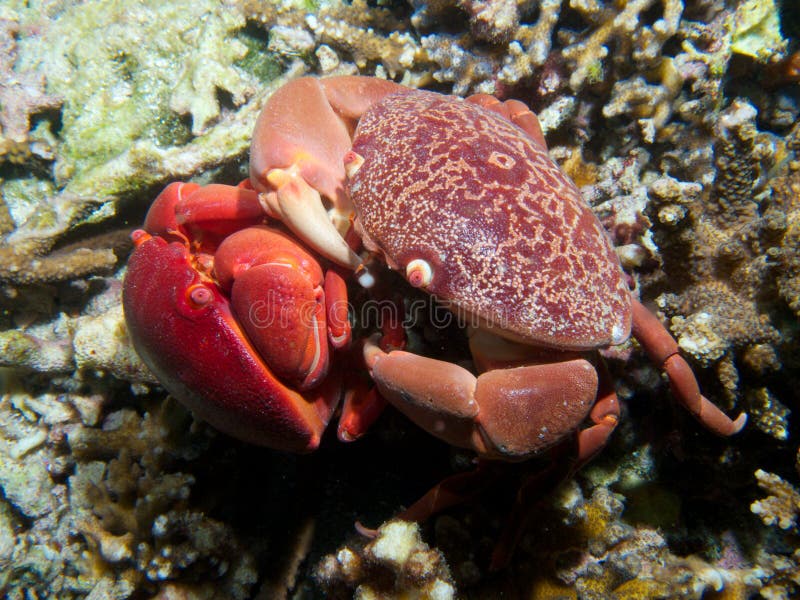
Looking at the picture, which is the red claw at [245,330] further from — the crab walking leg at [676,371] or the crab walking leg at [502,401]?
the crab walking leg at [676,371]

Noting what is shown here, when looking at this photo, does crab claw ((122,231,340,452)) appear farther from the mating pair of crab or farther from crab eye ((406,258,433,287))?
crab eye ((406,258,433,287))

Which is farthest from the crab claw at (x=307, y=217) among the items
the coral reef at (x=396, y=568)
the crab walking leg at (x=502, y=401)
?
the coral reef at (x=396, y=568)

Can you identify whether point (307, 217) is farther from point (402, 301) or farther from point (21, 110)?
point (21, 110)

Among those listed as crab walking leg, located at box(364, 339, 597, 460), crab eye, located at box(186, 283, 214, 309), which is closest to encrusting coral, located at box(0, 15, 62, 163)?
crab eye, located at box(186, 283, 214, 309)

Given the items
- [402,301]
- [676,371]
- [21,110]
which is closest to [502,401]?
[402,301]

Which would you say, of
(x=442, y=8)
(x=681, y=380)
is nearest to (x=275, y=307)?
(x=681, y=380)

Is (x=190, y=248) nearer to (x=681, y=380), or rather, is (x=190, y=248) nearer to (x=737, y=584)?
(x=681, y=380)
